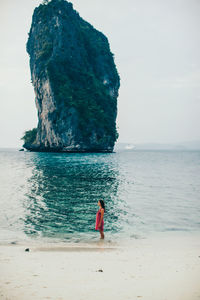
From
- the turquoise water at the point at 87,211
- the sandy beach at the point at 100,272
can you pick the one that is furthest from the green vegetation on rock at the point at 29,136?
the sandy beach at the point at 100,272

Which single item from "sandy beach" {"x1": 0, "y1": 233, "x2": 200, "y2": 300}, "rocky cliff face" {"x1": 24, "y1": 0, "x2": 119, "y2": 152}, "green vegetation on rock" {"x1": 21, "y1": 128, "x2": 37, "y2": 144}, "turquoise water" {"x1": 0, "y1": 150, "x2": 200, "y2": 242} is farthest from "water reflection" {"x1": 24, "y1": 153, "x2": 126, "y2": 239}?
"green vegetation on rock" {"x1": 21, "y1": 128, "x2": 37, "y2": 144}

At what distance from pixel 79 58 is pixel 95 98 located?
19.2 meters

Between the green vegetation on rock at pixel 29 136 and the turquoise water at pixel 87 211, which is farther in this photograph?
the green vegetation on rock at pixel 29 136

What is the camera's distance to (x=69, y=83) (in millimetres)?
99562

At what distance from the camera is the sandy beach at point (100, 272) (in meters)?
4.83

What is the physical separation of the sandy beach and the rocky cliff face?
81.4 meters

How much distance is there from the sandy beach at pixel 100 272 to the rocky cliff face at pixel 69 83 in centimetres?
8141

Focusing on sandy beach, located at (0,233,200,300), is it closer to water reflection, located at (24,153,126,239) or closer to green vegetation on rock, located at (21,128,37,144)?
water reflection, located at (24,153,126,239)

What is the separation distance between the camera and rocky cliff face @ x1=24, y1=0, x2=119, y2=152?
93.0m

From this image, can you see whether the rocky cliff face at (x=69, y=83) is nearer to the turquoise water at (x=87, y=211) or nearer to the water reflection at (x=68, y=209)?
the water reflection at (x=68, y=209)

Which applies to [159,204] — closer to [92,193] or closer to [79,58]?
[92,193]

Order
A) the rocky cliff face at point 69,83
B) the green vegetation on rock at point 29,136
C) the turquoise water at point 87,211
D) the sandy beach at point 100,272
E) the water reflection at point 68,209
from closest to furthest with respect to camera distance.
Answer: the sandy beach at point 100,272 → the turquoise water at point 87,211 → the water reflection at point 68,209 → the rocky cliff face at point 69,83 → the green vegetation on rock at point 29,136

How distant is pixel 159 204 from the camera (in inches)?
674

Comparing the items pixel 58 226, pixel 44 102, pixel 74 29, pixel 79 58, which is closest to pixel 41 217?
pixel 58 226
